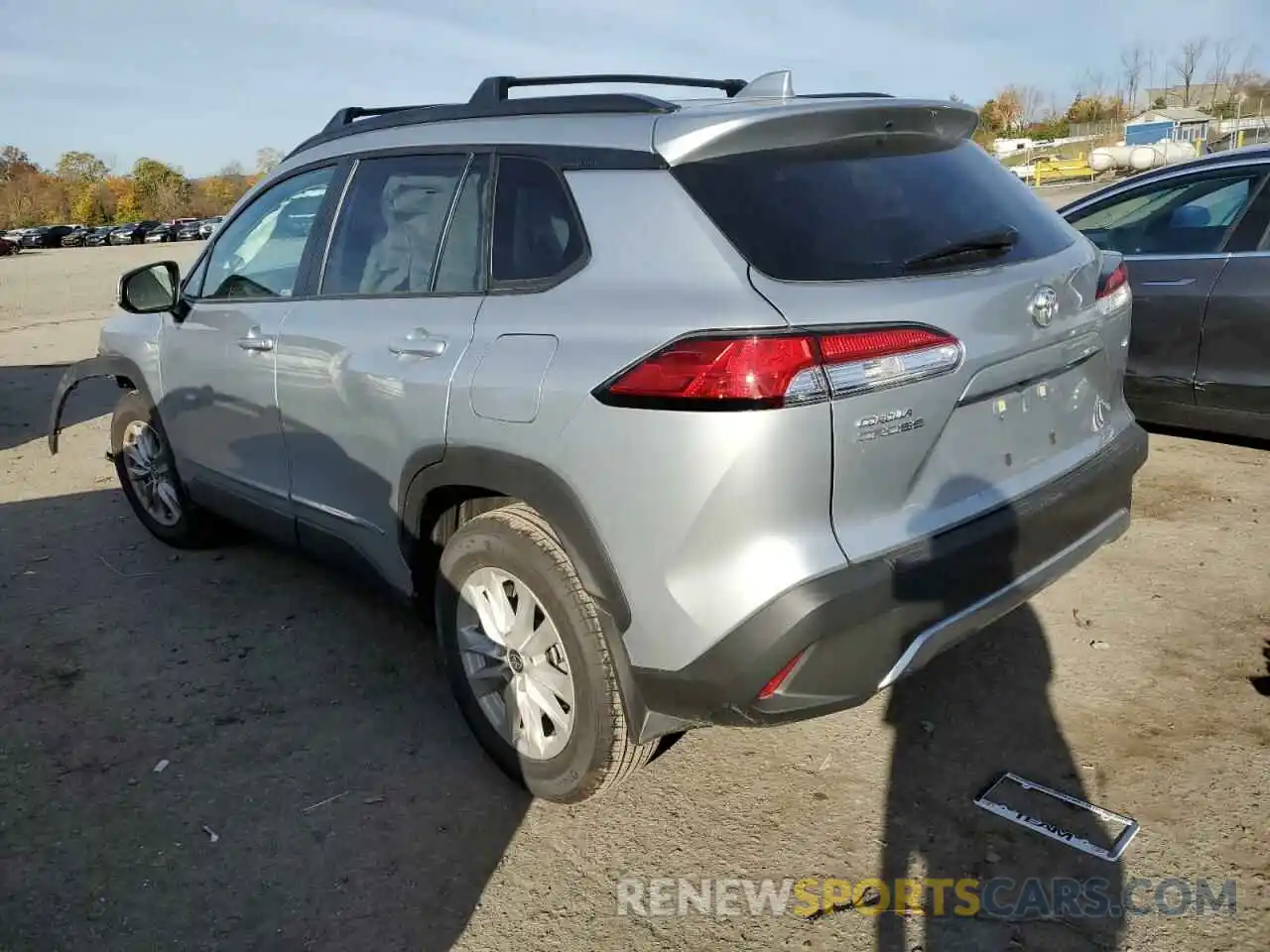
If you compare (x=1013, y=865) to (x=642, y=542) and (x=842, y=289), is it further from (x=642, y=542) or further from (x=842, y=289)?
(x=842, y=289)

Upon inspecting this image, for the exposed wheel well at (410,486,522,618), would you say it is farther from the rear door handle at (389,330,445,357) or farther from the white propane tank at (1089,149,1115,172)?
the white propane tank at (1089,149,1115,172)

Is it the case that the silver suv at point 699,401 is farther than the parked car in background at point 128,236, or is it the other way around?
the parked car in background at point 128,236

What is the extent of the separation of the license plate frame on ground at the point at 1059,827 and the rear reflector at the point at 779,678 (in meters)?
0.85

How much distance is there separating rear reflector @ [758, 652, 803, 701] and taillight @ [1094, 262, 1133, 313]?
4.83ft

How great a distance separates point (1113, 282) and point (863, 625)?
1537mm

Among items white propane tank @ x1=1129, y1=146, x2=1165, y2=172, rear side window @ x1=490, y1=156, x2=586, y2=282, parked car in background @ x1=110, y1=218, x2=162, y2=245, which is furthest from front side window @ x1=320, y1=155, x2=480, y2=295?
parked car in background @ x1=110, y1=218, x2=162, y2=245

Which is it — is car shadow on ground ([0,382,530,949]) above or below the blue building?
below

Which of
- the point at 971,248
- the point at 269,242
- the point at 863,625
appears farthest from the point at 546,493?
the point at 269,242

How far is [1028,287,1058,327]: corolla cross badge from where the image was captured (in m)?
2.63

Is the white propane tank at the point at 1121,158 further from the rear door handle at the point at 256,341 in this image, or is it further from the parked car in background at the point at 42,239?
the parked car in background at the point at 42,239

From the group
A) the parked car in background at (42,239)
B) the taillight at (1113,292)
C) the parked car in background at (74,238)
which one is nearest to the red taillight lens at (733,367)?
the taillight at (1113,292)

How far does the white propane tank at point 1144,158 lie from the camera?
37.4 meters

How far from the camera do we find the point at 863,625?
7.61 feet

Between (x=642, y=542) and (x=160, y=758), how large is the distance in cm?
197
